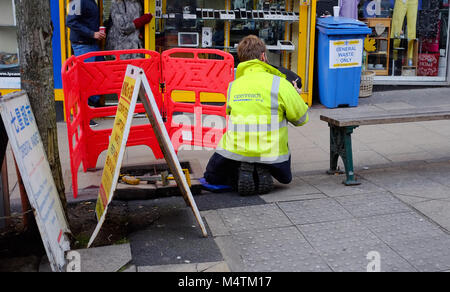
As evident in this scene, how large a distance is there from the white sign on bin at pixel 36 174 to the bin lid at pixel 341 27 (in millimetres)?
5462

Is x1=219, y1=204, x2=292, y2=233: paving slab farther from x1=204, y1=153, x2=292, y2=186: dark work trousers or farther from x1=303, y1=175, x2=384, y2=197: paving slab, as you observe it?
x1=303, y1=175, x2=384, y2=197: paving slab

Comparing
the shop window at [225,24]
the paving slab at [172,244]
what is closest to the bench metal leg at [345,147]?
the paving slab at [172,244]

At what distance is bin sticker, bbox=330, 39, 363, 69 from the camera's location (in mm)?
8344

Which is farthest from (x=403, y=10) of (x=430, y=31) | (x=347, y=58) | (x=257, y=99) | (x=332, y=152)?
(x=257, y=99)

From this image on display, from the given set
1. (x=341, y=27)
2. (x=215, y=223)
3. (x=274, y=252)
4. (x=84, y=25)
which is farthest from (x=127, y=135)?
(x=341, y=27)

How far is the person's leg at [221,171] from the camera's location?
507cm

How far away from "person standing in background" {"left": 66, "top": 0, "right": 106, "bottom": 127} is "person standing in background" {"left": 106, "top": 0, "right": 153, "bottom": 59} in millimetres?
237

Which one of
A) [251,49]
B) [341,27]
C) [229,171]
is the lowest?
[229,171]

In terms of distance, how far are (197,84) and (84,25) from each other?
2.53 metres

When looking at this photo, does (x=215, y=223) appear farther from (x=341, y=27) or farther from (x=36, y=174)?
(x=341, y=27)

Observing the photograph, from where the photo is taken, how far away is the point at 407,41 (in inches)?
392

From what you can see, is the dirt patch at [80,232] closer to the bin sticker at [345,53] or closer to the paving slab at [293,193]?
the paving slab at [293,193]
